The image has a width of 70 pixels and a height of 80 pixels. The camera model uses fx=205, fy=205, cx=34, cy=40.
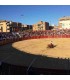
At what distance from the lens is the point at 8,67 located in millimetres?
9492

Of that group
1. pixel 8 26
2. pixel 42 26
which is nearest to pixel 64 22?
pixel 42 26

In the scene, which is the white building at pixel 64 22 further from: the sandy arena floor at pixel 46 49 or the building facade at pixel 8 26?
the sandy arena floor at pixel 46 49

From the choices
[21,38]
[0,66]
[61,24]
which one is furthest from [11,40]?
[61,24]

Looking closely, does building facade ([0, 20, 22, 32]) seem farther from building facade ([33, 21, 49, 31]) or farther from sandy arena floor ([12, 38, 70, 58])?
sandy arena floor ([12, 38, 70, 58])

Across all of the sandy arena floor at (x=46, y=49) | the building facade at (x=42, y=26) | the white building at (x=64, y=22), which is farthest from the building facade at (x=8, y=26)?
the sandy arena floor at (x=46, y=49)

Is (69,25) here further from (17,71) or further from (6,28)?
(17,71)

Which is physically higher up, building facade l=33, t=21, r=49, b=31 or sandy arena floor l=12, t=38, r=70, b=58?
building facade l=33, t=21, r=49, b=31

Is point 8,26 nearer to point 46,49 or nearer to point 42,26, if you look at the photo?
point 42,26

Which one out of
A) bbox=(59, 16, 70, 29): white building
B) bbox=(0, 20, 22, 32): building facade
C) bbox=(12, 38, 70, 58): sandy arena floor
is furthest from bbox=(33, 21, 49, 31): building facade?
bbox=(12, 38, 70, 58): sandy arena floor

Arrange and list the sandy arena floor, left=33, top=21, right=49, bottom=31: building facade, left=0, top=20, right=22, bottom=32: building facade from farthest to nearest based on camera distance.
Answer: left=33, top=21, right=49, bottom=31: building facade < left=0, top=20, right=22, bottom=32: building facade < the sandy arena floor

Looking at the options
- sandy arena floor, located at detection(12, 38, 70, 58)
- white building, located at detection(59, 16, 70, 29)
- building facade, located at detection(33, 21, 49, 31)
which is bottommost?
sandy arena floor, located at detection(12, 38, 70, 58)

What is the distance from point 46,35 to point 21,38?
5.26 meters

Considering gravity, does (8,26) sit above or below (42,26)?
above
